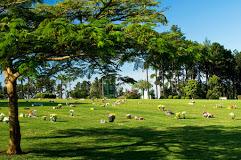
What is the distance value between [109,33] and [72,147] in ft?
23.8

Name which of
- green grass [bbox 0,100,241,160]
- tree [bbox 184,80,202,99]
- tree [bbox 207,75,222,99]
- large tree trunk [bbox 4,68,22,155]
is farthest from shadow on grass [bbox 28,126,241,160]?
tree [bbox 207,75,222,99]

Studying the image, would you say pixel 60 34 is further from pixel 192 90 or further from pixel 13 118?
pixel 192 90

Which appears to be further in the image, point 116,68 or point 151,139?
point 151,139

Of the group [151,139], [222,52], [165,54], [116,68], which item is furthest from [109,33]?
[222,52]

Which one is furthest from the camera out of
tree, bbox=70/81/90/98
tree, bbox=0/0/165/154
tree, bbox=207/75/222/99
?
tree, bbox=207/75/222/99

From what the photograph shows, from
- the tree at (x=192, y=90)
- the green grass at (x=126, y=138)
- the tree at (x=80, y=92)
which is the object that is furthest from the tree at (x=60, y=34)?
the tree at (x=192, y=90)

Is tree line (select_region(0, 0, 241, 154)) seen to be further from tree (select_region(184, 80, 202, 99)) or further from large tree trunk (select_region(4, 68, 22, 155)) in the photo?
tree (select_region(184, 80, 202, 99))

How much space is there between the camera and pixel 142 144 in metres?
19.1

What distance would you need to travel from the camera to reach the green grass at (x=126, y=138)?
655 inches

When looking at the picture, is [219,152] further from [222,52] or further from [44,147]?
[222,52]

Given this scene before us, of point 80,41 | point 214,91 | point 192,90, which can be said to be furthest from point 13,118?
point 214,91

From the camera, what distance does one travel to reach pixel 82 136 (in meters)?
21.3

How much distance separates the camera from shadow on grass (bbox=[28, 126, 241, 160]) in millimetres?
16438

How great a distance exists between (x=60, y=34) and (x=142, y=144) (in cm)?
830
